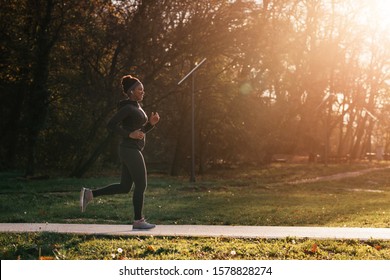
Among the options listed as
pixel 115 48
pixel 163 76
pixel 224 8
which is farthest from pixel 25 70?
pixel 224 8

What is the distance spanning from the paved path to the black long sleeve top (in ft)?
3.99

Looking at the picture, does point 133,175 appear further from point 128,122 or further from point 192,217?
point 192,217

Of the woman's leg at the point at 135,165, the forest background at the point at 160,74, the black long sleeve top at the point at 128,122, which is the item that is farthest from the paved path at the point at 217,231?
the forest background at the point at 160,74

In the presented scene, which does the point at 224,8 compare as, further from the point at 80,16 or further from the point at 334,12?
the point at 334,12

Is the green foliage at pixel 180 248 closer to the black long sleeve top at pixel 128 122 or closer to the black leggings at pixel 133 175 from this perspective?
the black leggings at pixel 133 175

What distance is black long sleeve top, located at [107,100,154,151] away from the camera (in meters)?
8.58

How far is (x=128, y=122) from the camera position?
8734 mm

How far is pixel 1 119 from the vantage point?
31.5 metres

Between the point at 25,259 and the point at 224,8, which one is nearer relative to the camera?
the point at 25,259

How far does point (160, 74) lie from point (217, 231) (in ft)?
65.1

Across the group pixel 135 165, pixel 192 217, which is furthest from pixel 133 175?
pixel 192 217

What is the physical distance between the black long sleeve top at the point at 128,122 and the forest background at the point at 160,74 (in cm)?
1699

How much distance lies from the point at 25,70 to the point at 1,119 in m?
4.63
